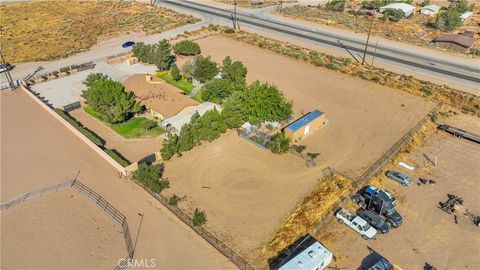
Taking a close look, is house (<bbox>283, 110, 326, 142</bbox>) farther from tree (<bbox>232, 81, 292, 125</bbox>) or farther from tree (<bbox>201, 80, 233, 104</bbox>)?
tree (<bbox>201, 80, 233, 104</bbox>)

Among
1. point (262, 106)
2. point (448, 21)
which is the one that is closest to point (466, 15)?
point (448, 21)

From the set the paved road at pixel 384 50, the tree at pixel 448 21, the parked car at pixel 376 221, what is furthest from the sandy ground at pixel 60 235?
the tree at pixel 448 21

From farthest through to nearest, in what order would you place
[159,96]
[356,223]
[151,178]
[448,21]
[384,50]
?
[448,21] < [384,50] < [159,96] < [151,178] < [356,223]

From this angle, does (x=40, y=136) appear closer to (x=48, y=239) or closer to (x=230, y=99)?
(x=48, y=239)

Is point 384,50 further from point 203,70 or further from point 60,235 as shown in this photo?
point 60,235

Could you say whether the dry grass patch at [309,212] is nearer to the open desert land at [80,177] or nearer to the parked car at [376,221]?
the parked car at [376,221]

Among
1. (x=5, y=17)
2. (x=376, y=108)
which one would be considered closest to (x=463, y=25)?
(x=376, y=108)
